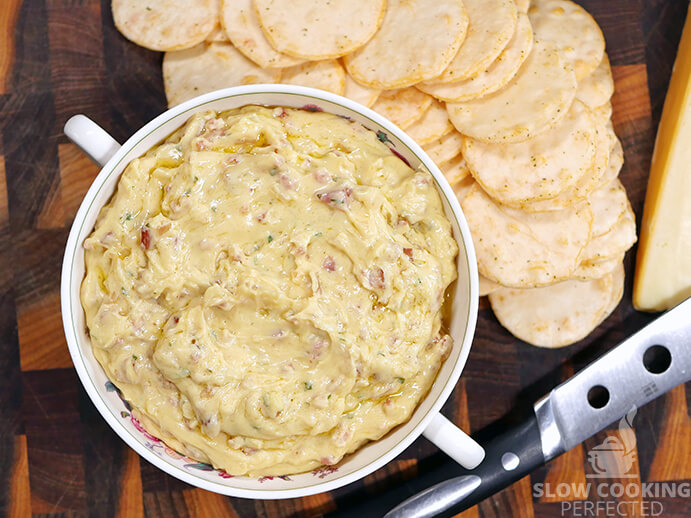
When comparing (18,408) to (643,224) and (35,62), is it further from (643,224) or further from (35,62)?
(643,224)

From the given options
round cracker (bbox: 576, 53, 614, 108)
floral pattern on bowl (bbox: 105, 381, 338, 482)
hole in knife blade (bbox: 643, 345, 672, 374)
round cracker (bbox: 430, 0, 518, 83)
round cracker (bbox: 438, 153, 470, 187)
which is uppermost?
round cracker (bbox: 430, 0, 518, 83)

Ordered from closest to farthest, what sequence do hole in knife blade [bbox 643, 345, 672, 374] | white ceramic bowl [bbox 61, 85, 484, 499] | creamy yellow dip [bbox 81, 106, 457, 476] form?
creamy yellow dip [bbox 81, 106, 457, 476] < white ceramic bowl [bbox 61, 85, 484, 499] < hole in knife blade [bbox 643, 345, 672, 374]

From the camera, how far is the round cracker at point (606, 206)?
243 cm

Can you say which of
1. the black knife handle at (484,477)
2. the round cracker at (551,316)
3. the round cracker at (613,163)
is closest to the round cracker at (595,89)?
the round cracker at (613,163)

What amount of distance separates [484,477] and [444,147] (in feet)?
3.74

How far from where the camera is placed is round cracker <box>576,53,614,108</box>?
2451mm

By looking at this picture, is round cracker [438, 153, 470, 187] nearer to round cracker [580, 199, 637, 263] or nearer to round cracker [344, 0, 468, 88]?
round cracker [344, 0, 468, 88]

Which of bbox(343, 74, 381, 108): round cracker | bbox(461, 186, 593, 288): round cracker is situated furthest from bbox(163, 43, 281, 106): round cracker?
bbox(461, 186, 593, 288): round cracker

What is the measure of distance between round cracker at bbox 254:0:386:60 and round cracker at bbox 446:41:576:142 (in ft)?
1.27

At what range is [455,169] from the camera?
2.43 m

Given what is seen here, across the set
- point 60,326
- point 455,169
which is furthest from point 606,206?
point 60,326

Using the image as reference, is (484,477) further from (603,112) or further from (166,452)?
(603,112)

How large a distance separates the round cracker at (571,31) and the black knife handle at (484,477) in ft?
4.07

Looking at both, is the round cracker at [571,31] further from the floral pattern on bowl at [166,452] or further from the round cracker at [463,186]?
the floral pattern on bowl at [166,452]
